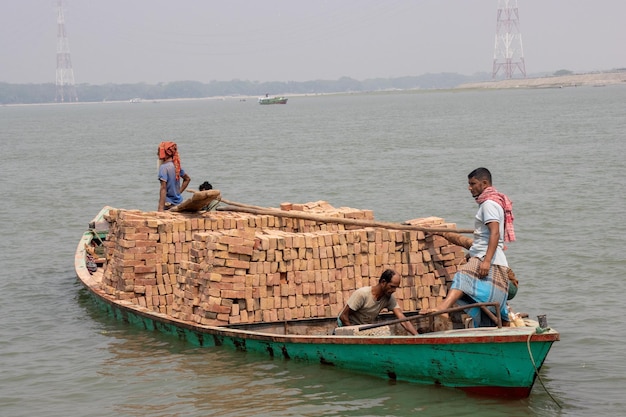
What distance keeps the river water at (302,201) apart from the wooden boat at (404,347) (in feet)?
0.55

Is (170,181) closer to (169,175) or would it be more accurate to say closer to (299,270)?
(169,175)

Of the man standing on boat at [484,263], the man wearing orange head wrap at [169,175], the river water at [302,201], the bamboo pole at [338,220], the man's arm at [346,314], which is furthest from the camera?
the man wearing orange head wrap at [169,175]

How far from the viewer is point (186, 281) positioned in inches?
511

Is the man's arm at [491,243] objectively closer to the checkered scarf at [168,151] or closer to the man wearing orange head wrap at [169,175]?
the man wearing orange head wrap at [169,175]

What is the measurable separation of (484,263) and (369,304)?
1.57m

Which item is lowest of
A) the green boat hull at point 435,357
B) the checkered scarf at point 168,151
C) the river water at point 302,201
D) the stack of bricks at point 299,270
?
the river water at point 302,201

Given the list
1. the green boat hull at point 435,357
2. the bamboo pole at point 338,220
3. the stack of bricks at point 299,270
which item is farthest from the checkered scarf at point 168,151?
the green boat hull at point 435,357

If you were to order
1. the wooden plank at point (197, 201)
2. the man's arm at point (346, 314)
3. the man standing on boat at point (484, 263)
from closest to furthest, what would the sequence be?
the man standing on boat at point (484, 263)
the man's arm at point (346, 314)
the wooden plank at point (197, 201)

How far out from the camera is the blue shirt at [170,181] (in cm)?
1542

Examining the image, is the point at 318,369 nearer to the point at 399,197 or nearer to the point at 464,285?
the point at 464,285

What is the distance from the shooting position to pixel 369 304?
11.7 metres

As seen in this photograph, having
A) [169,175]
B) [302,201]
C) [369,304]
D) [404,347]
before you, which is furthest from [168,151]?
[302,201]

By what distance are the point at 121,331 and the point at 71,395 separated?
8.28 feet

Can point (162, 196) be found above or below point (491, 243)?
above
